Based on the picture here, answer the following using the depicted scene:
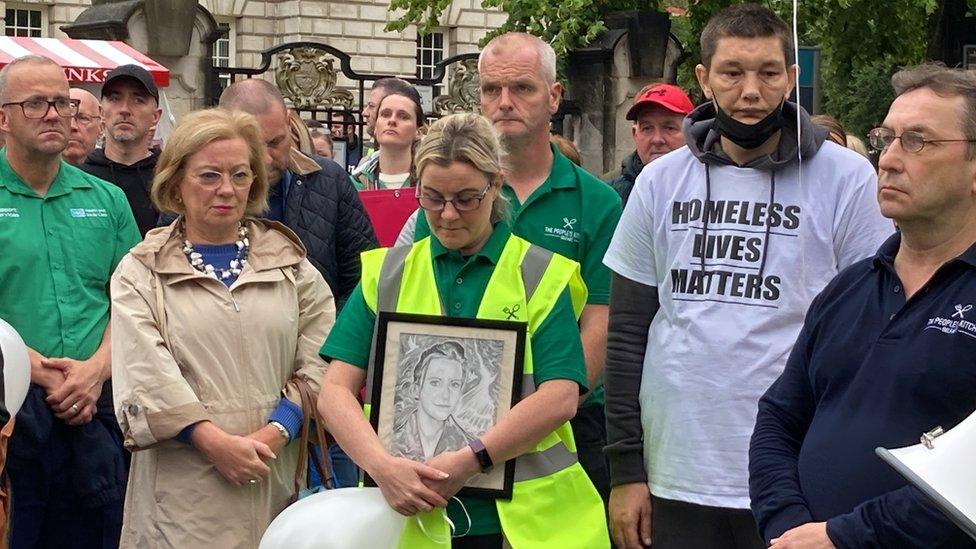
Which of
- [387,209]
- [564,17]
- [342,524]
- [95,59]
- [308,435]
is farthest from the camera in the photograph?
[564,17]

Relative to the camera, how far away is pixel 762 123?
451 cm

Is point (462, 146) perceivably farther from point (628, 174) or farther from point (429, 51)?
point (429, 51)

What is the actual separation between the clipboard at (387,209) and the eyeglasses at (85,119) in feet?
6.27

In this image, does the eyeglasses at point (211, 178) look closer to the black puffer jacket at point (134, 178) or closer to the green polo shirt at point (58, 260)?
the green polo shirt at point (58, 260)

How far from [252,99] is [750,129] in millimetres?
2595


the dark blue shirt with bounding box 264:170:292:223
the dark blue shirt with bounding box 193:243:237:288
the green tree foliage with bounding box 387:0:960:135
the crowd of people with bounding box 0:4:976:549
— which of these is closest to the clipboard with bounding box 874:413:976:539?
the crowd of people with bounding box 0:4:976:549

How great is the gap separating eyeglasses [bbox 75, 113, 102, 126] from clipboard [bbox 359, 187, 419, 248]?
1911mm

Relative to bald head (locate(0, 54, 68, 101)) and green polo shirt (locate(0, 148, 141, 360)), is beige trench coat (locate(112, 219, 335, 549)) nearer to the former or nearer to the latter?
green polo shirt (locate(0, 148, 141, 360))

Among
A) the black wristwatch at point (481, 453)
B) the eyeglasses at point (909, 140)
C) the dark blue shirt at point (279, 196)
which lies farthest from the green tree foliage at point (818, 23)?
the eyeglasses at point (909, 140)

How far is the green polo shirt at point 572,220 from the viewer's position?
527 cm

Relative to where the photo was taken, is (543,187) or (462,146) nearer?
→ (462,146)

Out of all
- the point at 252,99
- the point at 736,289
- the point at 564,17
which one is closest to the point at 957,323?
the point at 736,289

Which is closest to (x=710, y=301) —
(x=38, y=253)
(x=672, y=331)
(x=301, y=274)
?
(x=672, y=331)

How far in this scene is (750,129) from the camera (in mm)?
4512
